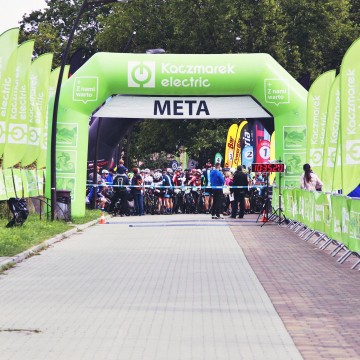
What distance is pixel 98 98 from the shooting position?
31.1 metres

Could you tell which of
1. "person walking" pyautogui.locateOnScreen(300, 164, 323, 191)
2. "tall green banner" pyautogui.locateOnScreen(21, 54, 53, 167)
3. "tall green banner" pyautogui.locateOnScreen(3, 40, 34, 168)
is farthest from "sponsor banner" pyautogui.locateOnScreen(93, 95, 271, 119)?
"person walking" pyautogui.locateOnScreen(300, 164, 323, 191)

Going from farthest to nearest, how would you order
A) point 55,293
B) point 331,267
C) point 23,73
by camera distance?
point 23,73 → point 331,267 → point 55,293

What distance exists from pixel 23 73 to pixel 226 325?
649 inches

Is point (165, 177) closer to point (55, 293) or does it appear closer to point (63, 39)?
point (55, 293)

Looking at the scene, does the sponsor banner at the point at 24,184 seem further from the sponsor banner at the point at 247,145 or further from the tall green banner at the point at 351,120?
the sponsor banner at the point at 247,145

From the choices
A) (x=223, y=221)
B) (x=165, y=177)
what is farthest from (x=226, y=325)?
(x=165, y=177)

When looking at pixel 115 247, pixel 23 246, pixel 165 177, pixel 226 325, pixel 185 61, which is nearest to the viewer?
pixel 226 325

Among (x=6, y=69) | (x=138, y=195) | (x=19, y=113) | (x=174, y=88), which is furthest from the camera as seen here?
(x=138, y=195)

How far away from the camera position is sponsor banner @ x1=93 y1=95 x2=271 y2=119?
3183 cm

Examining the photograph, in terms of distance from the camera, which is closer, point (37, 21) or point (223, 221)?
point (223, 221)

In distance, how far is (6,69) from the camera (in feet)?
78.2

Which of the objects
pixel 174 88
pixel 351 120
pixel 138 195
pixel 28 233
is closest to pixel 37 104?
pixel 174 88

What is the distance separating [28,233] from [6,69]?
368cm

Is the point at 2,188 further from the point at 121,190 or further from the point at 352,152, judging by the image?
the point at 121,190
